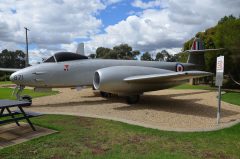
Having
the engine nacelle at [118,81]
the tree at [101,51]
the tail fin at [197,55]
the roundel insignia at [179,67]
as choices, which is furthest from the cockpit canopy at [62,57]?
the tree at [101,51]

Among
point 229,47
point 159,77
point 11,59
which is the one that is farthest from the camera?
point 11,59

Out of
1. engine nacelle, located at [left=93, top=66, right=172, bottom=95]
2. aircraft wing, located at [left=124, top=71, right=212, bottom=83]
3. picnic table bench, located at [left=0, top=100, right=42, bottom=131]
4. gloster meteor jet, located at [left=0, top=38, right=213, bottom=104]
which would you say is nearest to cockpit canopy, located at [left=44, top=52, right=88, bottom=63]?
gloster meteor jet, located at [left=0, top=38, right=213, bottom=104]

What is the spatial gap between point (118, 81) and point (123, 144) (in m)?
6.11

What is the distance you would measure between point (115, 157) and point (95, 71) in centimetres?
821

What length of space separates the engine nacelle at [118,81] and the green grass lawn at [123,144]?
4.03 meters

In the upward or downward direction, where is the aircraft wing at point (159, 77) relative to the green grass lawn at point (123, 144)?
upward

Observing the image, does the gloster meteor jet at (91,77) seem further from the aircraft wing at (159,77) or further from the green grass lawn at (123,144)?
the green grass lawn at (123,144)

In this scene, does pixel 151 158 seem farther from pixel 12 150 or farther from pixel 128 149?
pixel 12 150

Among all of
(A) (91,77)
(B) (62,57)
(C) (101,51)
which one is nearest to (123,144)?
(A) (91,77)

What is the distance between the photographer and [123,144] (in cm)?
585

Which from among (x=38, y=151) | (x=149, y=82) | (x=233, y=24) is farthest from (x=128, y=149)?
(x=233, y=24)

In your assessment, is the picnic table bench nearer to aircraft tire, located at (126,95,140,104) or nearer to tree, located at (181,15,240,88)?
aircraft tire, located at (126,95,140,104)

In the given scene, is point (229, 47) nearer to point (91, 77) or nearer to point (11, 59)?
point (91, 77)

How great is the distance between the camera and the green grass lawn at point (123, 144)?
5191 mm
